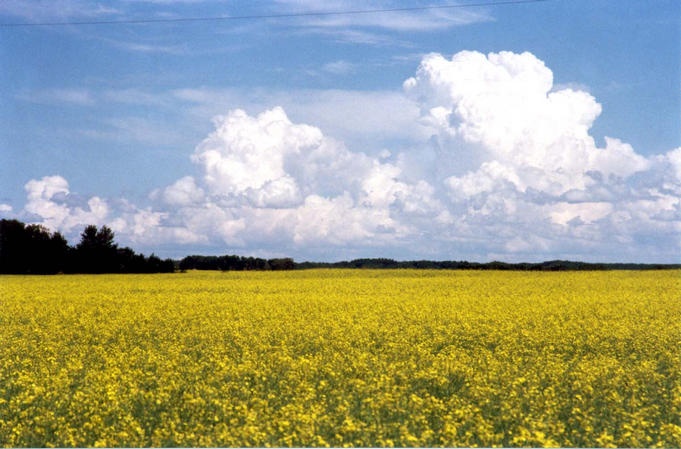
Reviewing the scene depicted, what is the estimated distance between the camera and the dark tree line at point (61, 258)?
2243 inches

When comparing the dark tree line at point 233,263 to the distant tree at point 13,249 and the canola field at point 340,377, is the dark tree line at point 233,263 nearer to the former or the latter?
the distant tree at point 13,249

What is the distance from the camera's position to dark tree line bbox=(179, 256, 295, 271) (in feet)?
189

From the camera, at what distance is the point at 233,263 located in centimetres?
5891

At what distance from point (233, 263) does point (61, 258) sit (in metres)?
15.3

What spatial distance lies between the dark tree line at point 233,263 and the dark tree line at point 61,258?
440cm

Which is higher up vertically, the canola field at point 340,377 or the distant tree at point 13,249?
the distant tree at point 13,249

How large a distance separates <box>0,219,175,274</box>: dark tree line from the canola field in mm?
36519

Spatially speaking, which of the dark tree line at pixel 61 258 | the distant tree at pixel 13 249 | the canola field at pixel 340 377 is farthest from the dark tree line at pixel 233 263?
the canola field at pixel 340 377

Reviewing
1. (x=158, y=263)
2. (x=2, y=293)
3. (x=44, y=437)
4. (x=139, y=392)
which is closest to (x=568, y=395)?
(x=139, y=392)

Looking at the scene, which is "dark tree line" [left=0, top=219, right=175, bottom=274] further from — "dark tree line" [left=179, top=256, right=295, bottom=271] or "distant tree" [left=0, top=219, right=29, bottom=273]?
"dark tree line" [left=179, top=256, right=295, bottom=271]

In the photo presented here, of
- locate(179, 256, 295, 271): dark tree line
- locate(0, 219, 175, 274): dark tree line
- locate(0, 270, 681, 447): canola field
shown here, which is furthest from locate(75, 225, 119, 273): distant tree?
locate(0, 270, 681, 447): canola field

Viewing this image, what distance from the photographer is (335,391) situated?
9.93 m

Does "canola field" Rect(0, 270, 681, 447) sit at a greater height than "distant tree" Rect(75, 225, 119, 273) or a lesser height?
lesser

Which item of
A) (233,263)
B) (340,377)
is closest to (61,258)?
(233,263)
